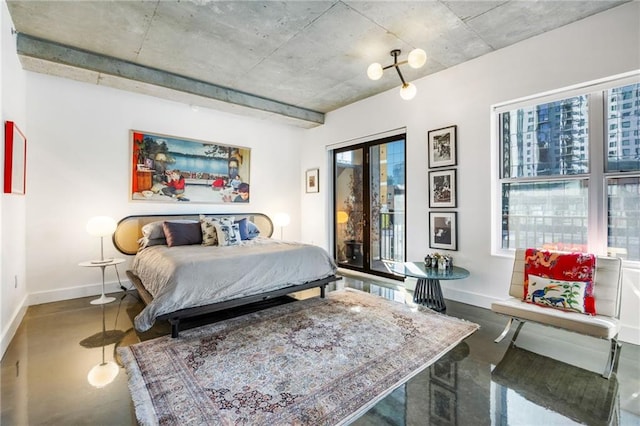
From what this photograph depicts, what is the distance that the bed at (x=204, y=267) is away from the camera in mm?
2691

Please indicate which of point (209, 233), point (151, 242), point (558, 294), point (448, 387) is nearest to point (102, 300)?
point (151, 242)

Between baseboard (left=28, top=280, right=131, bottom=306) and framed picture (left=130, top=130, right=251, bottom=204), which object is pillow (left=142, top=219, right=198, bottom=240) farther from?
baseboard (left=28, top=280, right=131, bottom=306)

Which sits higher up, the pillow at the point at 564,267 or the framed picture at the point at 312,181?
the framed picture at the point at 312,181

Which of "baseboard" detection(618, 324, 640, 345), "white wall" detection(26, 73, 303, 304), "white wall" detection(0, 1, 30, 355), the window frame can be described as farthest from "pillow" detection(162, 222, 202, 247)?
"baseboard" detection(618, 324, 640, 345)

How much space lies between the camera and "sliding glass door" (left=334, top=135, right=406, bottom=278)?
480 centimetres

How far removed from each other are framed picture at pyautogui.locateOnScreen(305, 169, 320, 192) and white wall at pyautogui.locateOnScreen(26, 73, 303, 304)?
2.34 m

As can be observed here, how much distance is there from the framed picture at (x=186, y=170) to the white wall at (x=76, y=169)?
117 mm

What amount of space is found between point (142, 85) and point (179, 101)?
711 mm

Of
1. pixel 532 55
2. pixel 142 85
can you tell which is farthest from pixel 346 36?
pixel 142 85

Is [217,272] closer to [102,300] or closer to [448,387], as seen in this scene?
[102,300]

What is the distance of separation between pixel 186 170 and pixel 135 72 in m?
1.53

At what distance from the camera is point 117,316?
3293 mm

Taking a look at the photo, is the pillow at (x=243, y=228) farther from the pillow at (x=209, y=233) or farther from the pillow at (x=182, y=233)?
the pillow at (x=182, y=233)

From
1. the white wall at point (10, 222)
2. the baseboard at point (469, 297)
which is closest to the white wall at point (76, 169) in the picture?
the white wall at point (10, 222)
